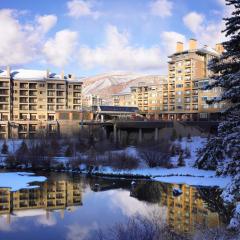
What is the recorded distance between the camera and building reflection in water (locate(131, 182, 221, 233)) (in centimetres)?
2950

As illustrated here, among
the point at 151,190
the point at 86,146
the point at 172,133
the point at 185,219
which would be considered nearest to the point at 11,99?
the point at 86,146

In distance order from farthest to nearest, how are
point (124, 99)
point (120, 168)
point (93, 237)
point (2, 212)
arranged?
point (124, 99) → point (120, 168) → point (2, 212) → point (93, 237)

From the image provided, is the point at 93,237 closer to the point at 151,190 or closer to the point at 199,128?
the point at 151,190

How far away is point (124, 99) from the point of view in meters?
127

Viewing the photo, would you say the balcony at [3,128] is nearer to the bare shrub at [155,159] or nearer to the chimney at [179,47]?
the bare shrub at [155,159]

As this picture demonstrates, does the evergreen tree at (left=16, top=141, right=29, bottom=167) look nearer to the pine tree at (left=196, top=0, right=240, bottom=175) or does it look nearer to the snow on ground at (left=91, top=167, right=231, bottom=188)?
the snow on ground at (left=91, top=167, right=231, bottom=188)

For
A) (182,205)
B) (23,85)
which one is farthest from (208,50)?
(182,205)

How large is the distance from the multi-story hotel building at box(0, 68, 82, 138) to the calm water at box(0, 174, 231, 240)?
148ft

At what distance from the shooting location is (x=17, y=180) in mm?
51000

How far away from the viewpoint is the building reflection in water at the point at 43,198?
3769 cm

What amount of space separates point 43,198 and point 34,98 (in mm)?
61280

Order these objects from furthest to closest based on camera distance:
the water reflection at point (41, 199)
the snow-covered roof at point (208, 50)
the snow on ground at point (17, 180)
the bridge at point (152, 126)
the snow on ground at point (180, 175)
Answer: the snow-covered roof at point (208, 50) < the bridge at point (152, 126) < the snow on ground at point (180, 175) < the snow on ground at point (17, 180) < the water reflection at point (41, 199)

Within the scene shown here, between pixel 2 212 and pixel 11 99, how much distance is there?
212 ft

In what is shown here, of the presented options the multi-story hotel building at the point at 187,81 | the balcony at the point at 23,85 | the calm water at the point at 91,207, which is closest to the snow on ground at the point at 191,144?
the calm water at the point at 91,207
